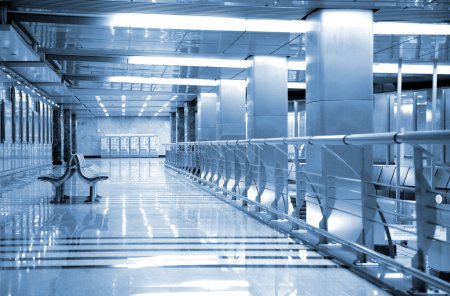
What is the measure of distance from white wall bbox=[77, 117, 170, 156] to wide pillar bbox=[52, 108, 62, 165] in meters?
14.9

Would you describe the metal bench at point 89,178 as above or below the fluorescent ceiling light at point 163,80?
below

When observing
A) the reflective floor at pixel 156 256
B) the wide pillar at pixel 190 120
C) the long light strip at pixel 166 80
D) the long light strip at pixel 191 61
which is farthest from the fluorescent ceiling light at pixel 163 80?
the reflective floor at pixel 156 256

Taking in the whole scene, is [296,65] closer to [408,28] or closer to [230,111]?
[230,111]

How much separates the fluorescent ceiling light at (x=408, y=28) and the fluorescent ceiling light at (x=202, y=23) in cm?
113

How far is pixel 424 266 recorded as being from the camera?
2729 mm

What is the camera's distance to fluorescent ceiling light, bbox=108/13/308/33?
7.82 metres

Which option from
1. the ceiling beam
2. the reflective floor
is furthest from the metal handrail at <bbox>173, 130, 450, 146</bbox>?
the ceiling beam

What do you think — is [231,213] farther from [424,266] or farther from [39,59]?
[39,59]

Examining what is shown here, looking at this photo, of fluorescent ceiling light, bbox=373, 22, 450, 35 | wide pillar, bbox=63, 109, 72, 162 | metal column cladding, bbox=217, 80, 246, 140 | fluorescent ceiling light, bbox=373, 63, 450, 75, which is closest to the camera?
fluorescent ceiling light, bbox=373, 22, 450, 35

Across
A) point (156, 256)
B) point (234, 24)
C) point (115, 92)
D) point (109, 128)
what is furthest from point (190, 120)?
point (109, 128)

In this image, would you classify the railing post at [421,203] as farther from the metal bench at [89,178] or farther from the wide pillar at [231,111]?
the wide pillar at [231,111]

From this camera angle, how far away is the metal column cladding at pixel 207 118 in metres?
18.1

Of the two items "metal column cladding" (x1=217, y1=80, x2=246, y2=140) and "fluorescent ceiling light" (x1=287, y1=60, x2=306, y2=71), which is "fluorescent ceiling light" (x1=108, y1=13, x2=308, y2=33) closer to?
"fluorescent ceiling light" (x1=287, y1=60, x2=306, y2=71)

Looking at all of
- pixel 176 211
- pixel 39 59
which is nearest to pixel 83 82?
pixel 39 59
